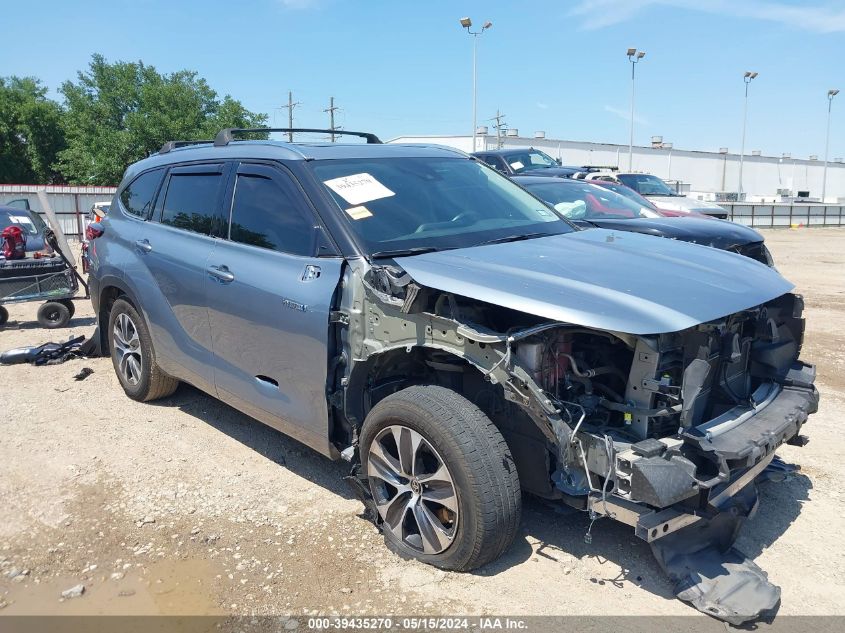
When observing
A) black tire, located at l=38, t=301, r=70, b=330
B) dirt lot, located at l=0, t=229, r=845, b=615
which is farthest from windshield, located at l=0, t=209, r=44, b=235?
dirt lot, located at l=0, t=229, r=845, b=615

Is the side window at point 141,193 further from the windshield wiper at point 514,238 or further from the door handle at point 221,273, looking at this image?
the windshield wiper at point 514,238

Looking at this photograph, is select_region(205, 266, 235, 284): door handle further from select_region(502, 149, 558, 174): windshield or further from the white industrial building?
the white industrial building

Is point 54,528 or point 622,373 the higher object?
point 622,373

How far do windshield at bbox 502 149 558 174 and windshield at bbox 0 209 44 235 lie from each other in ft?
28.4

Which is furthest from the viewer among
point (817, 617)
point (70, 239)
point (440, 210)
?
point (70, 239)

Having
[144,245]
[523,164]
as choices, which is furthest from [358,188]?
[523,164]

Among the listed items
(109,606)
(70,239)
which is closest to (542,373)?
(109,606)

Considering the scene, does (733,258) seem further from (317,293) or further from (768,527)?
→ (317,293)

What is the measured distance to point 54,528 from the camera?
12.9 feet

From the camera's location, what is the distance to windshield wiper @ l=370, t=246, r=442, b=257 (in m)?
3.68

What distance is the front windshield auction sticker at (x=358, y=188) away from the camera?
13.1ft

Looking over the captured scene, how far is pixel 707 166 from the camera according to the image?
2704 inches

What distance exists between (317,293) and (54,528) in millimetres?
1983

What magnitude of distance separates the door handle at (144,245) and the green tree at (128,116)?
1488 inches
